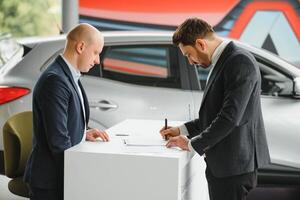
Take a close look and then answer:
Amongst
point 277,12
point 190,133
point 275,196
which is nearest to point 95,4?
point 277,12

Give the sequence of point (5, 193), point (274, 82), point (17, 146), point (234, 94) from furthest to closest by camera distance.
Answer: point (5, 193) → point (274, 82) → point (17, 146) → point (234, 94)

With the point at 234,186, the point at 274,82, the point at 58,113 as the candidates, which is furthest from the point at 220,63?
the point at 274,82

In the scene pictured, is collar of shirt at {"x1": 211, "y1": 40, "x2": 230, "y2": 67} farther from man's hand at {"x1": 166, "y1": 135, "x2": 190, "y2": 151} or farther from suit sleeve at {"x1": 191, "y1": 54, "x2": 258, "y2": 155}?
man's hand at {"x1": 166, "y1": 135, "x2": 190, "y2": 151}

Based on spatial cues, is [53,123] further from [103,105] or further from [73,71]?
[103,105]

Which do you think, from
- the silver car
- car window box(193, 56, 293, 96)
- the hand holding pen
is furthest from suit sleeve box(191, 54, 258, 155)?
Result: car window box(193, 56, 293, 96)

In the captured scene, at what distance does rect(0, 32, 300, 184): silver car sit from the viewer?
4633mm

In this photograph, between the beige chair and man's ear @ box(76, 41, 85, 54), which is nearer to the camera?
man's ear @ box(76, 41, 85, 54)

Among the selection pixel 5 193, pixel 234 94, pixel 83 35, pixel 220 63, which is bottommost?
pixel 5 193

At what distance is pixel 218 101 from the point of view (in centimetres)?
285

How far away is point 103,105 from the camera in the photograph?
15.2ft

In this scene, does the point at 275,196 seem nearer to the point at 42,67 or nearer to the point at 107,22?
the point at 42,67

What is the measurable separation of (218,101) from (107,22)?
15.6 ft

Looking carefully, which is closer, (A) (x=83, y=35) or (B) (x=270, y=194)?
(A) (x=83, y=35)

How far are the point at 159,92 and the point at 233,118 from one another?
2.04 m
